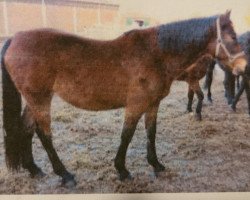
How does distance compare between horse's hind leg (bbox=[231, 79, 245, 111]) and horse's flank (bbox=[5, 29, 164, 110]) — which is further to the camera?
horse's hind leg (bbox=[231, 79, 245, 111])

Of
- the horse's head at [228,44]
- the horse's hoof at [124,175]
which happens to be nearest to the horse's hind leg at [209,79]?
the horse's head at [228,44]

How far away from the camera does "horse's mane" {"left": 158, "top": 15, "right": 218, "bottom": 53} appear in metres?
1.65

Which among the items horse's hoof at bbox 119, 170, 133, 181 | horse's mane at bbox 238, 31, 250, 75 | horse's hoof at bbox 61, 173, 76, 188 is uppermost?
horse's mane at bbox 238, 31, 250, 75

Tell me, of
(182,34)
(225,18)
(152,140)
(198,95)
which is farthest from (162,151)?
(225,18)

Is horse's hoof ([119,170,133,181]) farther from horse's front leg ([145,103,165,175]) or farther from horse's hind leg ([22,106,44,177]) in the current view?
horse's hind leg ([22,106,44,177])

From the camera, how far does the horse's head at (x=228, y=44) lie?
162 centimetres

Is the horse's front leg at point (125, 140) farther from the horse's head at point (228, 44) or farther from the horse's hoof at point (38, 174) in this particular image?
the horse's head at point (228, 44)

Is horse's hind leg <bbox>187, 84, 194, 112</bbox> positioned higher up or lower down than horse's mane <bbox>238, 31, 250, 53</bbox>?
lower down

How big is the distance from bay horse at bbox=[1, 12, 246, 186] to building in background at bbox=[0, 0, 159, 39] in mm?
36

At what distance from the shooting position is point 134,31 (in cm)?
166

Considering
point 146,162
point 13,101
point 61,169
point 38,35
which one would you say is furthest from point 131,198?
point 38,35

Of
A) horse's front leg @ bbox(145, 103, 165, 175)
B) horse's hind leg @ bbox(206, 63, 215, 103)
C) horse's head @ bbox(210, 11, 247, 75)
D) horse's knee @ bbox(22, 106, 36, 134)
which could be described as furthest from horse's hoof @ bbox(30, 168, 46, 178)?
horse's head @ bbox(210, 11, 247, 75)

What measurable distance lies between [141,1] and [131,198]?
0.85 metres

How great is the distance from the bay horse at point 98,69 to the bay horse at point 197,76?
4cm
